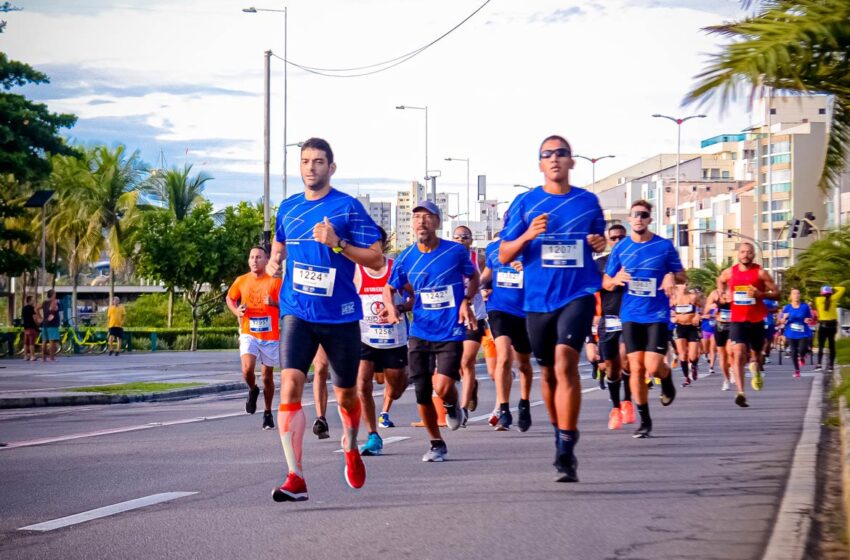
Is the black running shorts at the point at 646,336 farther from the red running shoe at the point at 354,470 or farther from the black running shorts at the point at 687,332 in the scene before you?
the black running shorts at the point at 687,332

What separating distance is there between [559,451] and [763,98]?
8.43 feet

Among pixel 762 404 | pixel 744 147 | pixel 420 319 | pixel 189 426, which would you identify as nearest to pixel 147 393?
pixel 189 426

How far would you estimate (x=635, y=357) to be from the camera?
13.1 metres

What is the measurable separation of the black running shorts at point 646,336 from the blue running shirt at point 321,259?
18.6 feet

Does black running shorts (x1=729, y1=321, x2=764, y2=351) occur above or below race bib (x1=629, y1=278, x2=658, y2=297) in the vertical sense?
below

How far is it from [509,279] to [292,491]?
555cm

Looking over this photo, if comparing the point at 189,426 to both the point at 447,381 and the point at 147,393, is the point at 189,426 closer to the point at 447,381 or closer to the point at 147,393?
the point at 447,381

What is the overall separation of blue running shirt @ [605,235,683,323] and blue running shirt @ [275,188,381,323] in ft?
18.3

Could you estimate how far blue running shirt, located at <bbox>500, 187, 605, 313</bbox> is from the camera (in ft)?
29.9

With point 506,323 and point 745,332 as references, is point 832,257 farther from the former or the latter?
point 506,323

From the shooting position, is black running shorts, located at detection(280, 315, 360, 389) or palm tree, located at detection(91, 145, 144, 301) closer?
black running shorts, located at detection(280, 315, 360, 389)

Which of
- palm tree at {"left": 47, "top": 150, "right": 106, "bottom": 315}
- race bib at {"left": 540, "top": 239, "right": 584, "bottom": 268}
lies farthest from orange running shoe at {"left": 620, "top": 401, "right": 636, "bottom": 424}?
palm tree at {"left": 47, "top": 150, "right": 106, "bottom": 315}

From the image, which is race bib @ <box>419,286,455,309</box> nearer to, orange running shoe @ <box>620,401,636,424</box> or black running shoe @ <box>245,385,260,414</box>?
orange running shoe @ <box>620,401,636,424</box>

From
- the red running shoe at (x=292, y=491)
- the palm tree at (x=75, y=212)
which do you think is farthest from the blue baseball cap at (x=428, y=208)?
the palm tree at (x=75, y=212)
